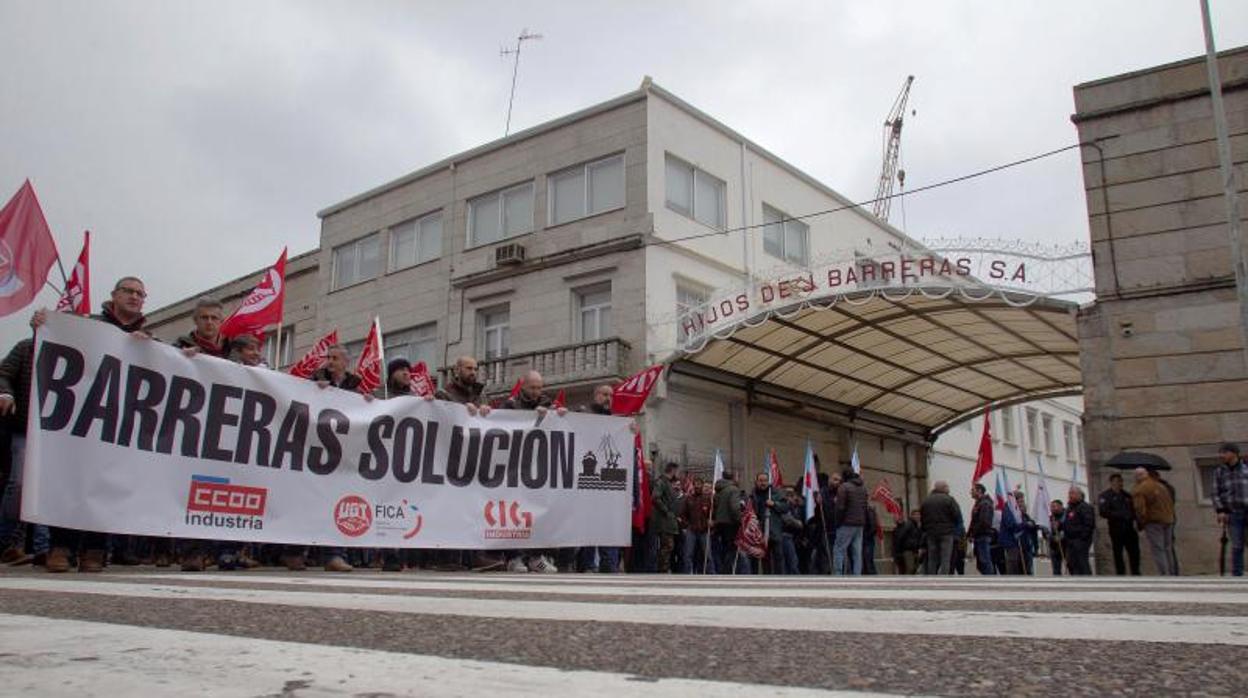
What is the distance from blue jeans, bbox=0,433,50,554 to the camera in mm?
6809

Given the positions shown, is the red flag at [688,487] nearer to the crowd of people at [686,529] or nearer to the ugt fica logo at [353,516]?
the crowd of people at [686,529]

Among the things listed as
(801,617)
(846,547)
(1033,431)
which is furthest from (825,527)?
(1033,431)

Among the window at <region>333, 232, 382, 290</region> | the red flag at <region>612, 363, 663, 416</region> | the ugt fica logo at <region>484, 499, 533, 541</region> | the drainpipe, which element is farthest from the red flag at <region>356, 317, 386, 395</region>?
the window at <region>333, 232, 382, 290</region>

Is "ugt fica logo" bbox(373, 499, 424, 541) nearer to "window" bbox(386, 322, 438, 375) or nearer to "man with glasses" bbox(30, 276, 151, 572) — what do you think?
"man with glasses" bbox(30, 276, 151, 572)

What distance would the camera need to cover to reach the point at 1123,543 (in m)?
12.8

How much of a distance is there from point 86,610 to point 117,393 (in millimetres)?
4334

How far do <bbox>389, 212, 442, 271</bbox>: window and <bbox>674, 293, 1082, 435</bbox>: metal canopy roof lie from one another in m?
10.3

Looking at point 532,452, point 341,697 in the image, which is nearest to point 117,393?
point 532,452

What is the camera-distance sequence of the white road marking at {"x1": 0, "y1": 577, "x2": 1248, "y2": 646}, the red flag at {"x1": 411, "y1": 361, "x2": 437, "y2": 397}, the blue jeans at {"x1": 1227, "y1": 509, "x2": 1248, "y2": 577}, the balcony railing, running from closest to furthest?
the white road marking at {"x1": 0, "y1": 577, "x2": 1248, "y2": 646}, the red flag at {"x1": 411, "y1": 361, "x2": 437, "y2": 397}, the blue jeans at {"x1": 1227, "y1": 509, "x2": 1248, "y2": 577}, the balcony railing

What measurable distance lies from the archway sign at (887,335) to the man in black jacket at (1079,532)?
3154mm

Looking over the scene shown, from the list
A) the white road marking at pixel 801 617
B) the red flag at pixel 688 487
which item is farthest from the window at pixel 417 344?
the white road marking at pixel 801 617

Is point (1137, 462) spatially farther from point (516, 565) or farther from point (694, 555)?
point (516, 565)

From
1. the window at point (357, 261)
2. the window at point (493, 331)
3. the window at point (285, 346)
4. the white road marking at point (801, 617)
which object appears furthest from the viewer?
the window at point (285, 346)

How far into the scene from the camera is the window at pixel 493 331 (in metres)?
24.5
